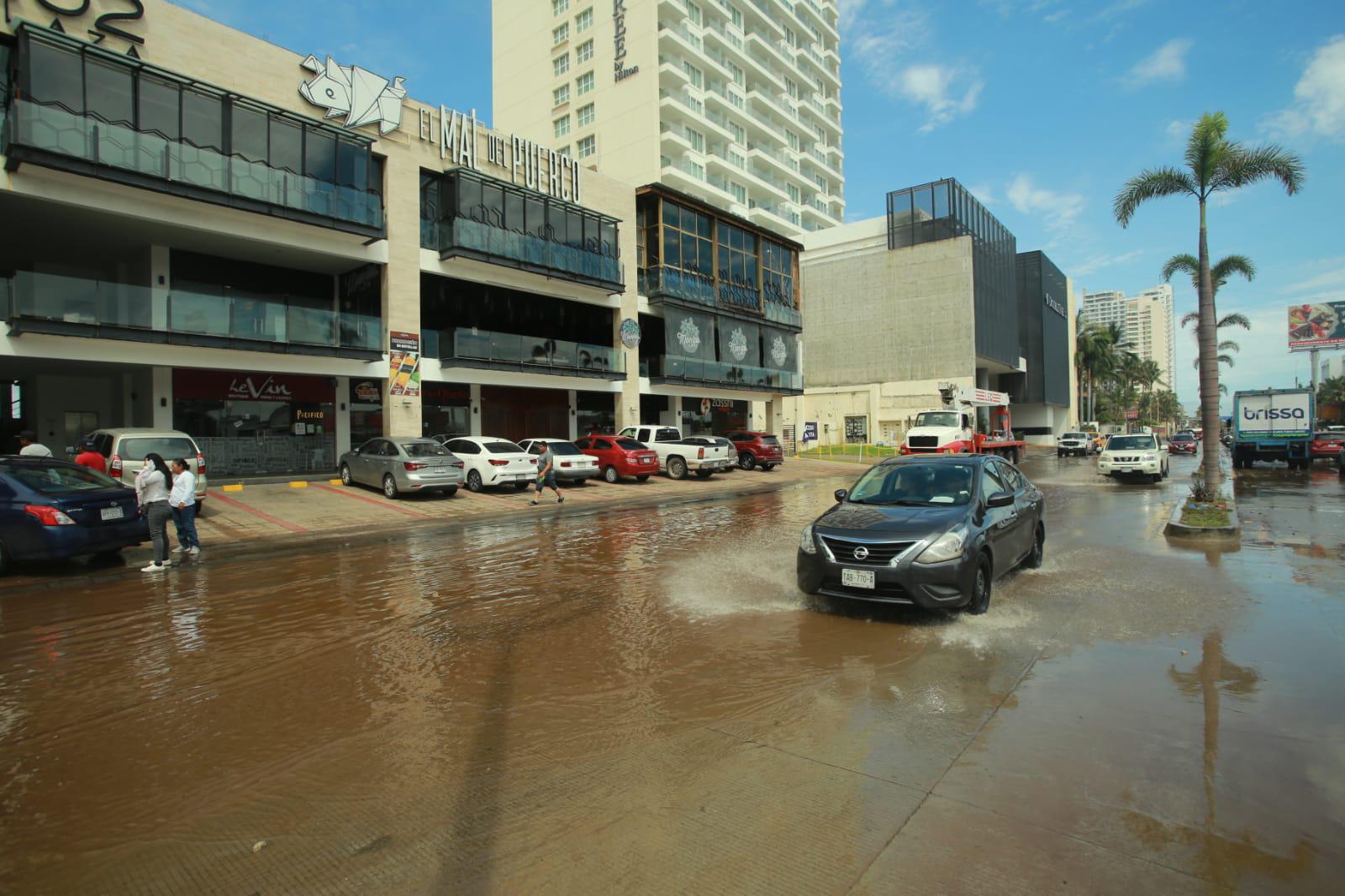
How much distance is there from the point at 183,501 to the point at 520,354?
16048mm

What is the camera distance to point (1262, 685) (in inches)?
192

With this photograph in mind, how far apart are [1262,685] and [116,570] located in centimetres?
1319

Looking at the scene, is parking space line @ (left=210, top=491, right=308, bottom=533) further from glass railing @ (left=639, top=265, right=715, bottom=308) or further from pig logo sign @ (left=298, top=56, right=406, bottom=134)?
glass railing @ (left=639, top=265, right=715, bottom=308)

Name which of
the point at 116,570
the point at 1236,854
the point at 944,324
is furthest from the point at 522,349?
the point at 944,324

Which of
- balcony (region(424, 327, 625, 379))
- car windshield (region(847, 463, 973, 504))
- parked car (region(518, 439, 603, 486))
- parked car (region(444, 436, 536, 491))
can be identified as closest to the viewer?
car windshield (region(847, 463, 973, 504))

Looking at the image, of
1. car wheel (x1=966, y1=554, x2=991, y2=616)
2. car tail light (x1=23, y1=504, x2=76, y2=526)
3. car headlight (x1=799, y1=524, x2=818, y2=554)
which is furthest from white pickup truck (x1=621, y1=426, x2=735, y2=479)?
car wheel (x1=966, y1=554, x2=991, y2=616)

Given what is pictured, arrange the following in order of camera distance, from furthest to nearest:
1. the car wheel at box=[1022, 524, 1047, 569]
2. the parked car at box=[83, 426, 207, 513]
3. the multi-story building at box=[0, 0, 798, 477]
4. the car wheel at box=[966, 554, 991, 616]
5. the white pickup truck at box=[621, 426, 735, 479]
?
the white pickup truck at box=[621, 426, 735, 479]
the multi-story building at box=[0, 0, 798, 477]
the parked car at box=[83, 426, 207, 513]
the car wheel at box=[1022, 524, 1047, 569]
the car wheel at box=[966, 554, 991, 616]

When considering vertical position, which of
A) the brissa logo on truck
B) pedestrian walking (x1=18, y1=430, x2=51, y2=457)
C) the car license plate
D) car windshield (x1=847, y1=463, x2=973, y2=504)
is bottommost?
the car license plate

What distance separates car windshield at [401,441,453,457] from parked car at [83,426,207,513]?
4.84 meters

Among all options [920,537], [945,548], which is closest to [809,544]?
[920,537]

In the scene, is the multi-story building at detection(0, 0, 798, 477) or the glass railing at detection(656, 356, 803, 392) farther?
the glass railing at detection(656, 356, 803, 392)

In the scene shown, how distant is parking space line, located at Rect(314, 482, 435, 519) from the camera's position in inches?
645

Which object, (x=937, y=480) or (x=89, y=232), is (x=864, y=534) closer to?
(x=937, y=480)

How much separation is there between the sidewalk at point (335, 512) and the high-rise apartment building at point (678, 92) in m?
29.6
